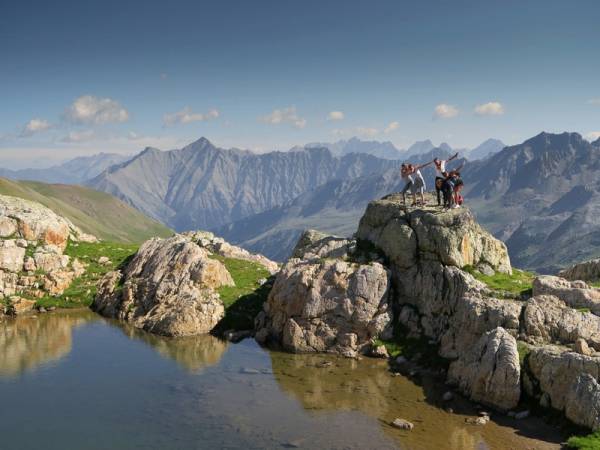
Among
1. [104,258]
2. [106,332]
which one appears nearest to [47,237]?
[104,258]

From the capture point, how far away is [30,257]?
72.9 meters

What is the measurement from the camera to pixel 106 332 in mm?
61062

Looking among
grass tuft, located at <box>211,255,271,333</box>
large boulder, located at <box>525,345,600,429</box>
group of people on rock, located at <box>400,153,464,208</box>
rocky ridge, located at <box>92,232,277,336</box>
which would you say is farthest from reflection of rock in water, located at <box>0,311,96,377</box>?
large boulder, located at <box>525,345,600,429</box>

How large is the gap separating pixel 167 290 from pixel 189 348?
11.9 m

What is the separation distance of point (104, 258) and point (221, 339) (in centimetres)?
3094

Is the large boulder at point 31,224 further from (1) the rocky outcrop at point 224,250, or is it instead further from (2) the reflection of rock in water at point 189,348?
(2) the reflection of rock in water at point 189,348

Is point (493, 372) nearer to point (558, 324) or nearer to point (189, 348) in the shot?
point (558, 324)

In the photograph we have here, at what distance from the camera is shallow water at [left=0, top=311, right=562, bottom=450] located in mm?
34594

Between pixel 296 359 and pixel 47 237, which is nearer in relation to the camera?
pixel 296 359

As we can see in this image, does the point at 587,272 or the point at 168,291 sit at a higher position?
the point at 587,272

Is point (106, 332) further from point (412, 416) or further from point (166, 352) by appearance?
point (412, 416)

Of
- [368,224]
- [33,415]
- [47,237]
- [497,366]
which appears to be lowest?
[33,415]

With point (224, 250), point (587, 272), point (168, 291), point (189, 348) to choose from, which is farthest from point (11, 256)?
point (587, 272)

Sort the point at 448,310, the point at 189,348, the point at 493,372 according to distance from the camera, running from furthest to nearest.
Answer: the point at 189,348, the point at 448,310, the point at 493,372
